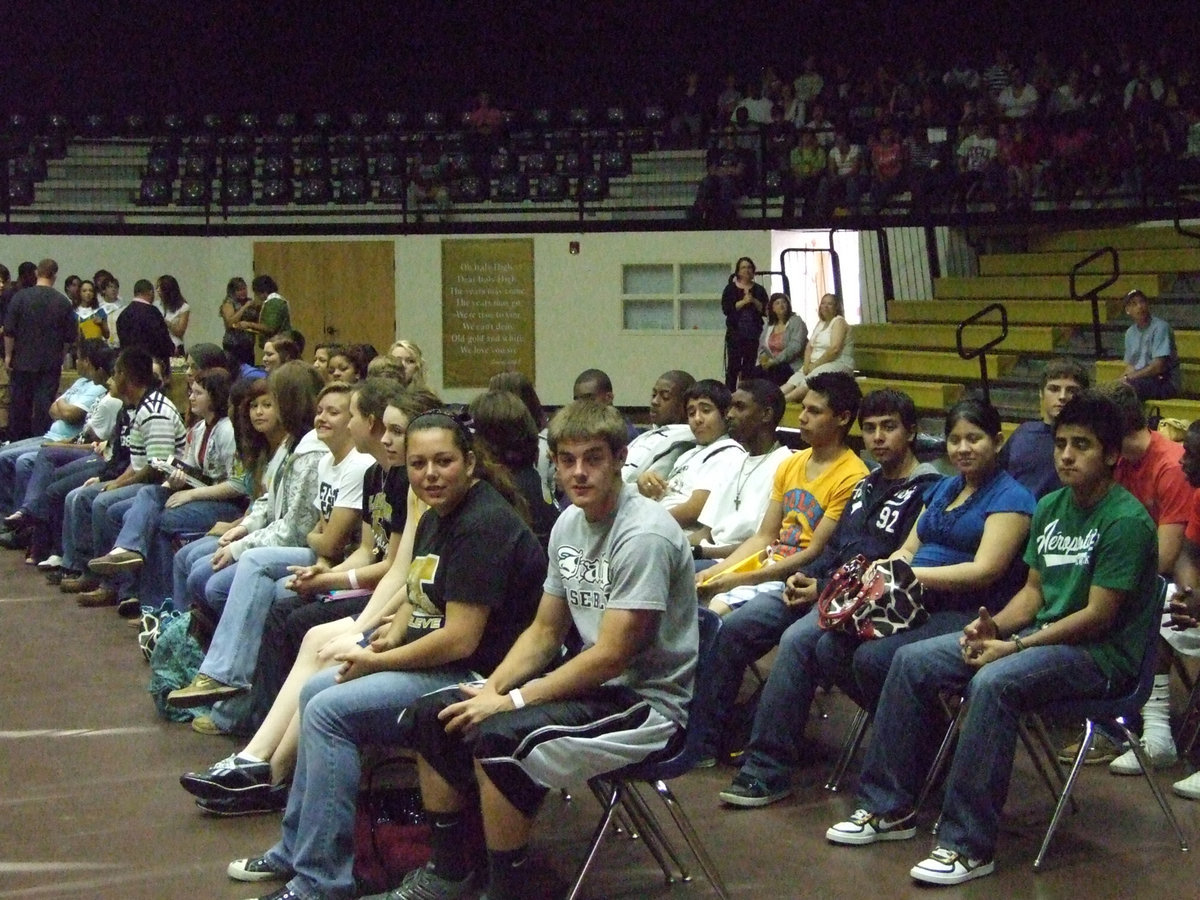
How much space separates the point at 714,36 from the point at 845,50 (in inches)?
67.1

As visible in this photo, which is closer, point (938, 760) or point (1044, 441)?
point (938, 760)

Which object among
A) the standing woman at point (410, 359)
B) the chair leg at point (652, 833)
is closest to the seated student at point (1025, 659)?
the chair leg at point (652, 833)

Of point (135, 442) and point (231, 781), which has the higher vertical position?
point (135, 442)

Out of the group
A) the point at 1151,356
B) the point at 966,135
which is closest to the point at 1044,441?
the point at 1151,356

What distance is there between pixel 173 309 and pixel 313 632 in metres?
8.68

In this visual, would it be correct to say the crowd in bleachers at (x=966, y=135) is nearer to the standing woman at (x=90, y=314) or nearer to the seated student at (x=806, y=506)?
the standing woman at (x=90, y=314)

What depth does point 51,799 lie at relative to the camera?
456 cm

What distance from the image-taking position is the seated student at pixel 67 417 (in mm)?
8727

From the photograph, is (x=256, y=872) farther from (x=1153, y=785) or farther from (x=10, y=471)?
(x=10, y=471)

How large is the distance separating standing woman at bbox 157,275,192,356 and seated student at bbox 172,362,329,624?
20.0ft

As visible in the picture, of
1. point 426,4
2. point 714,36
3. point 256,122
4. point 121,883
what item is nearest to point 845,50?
point 714,36

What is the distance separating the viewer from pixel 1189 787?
4348mm

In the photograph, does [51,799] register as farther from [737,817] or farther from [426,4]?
[426,4]

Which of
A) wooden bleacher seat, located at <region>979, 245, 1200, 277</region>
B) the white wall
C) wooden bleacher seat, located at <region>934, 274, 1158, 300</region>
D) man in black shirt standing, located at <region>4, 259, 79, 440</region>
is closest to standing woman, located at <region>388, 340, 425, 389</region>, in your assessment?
man in black shirt standing, located at <region>4, 259, 79, 440</region>
